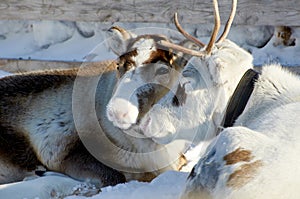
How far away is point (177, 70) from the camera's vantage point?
159 inches

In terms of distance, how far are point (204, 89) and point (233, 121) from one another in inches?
9.0

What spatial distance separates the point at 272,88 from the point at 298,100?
182 mm

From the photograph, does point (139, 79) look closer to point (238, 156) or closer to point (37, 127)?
point (37, 127)

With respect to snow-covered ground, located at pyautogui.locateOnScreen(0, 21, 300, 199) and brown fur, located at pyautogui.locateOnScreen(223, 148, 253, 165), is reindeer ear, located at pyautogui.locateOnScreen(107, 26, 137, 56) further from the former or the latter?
snow-covered ground, located at pyautogui.locateOnScreen(0, 21, 300, 199)

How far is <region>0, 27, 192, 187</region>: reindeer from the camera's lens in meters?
4.35

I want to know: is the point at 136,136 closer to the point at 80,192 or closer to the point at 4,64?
the point at 80,192

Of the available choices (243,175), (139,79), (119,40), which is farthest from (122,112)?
(243,175)

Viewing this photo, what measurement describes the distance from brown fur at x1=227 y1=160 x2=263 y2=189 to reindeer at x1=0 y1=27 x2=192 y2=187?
4.58ft

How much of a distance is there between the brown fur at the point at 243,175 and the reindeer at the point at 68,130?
54.9 inches

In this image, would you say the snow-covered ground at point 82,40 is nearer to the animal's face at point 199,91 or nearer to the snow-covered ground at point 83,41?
the snow-covered ground at point 83,41

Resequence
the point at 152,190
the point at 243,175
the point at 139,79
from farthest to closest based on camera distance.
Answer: the point at 139,79 → the point at 152,190 → the point at 243,175

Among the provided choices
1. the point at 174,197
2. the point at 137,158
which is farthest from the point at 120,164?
the point at 174,197

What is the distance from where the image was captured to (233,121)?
3557 mm

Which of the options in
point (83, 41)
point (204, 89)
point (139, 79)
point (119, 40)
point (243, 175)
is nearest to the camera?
point (243, 175)
